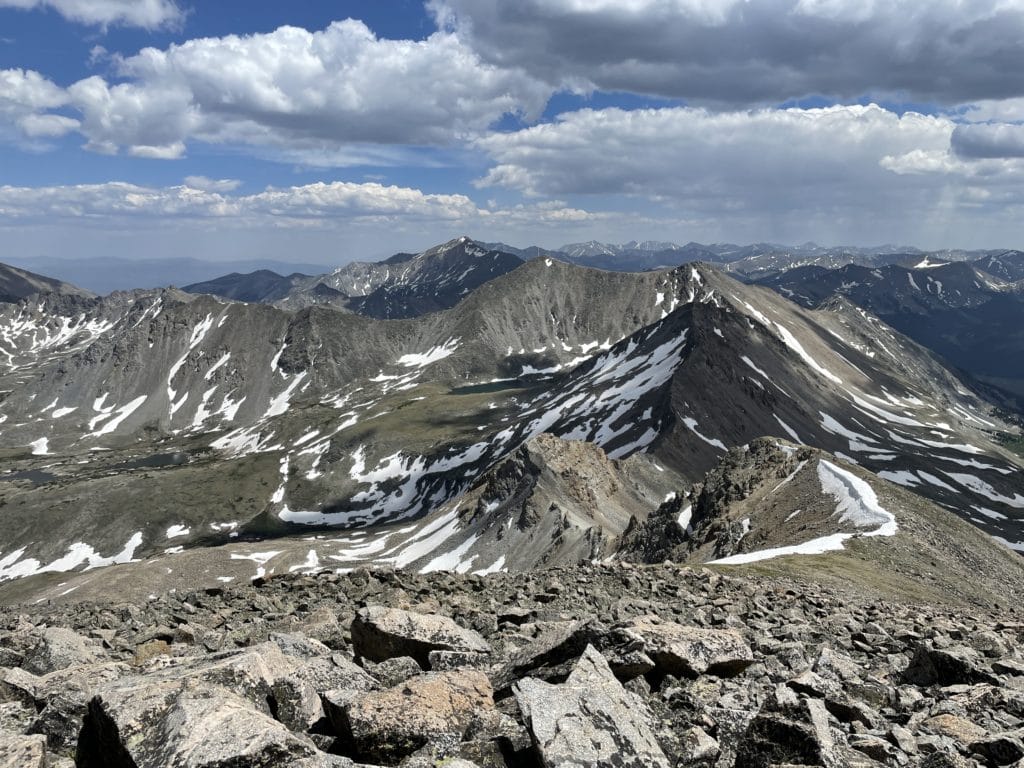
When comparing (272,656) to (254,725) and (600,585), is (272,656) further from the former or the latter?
(600,585)

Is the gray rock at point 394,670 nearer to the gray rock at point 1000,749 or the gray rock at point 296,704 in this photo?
the gray rock at point 296,704

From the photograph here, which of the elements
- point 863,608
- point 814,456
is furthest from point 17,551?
point 863,608

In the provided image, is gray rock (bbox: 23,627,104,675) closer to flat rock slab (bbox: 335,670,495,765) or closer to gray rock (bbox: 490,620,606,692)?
flat rock slab (bbox: 335,670,495,765)

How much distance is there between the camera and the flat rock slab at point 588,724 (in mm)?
7844

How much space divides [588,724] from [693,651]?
195 inches

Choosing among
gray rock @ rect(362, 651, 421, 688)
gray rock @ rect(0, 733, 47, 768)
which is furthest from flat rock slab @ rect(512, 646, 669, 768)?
gray rock @ rect(0, 733, 47, 768)

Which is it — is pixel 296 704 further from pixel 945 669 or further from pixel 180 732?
pixel 945 669

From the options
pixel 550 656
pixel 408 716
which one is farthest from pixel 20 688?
pixel 550 656

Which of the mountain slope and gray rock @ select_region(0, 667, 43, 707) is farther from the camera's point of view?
the mountain slope

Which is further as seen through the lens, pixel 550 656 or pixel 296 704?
pixel 550 656

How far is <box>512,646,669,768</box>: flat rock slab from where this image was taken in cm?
784

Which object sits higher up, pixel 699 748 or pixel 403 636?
pixel 699 748

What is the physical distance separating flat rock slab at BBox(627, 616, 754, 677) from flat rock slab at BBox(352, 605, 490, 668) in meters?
3.38

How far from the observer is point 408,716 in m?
8.66
